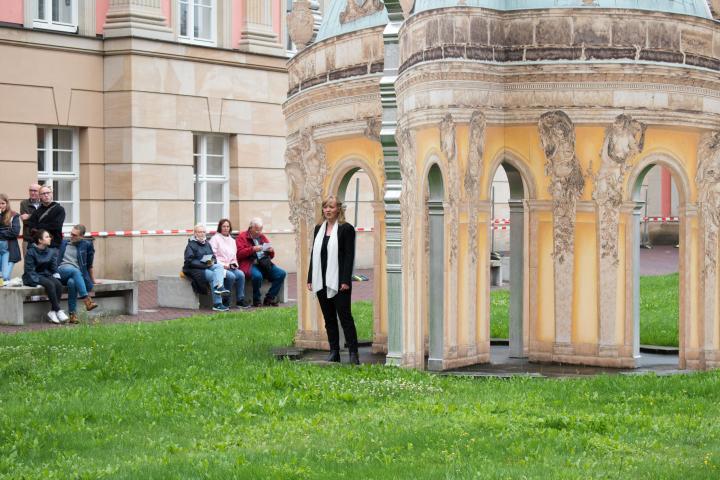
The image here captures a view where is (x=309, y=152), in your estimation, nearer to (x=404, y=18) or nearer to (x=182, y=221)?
(x=404, y=18)

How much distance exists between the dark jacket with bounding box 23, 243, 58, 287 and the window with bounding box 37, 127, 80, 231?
902 cm

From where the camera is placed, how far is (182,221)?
3188 cm

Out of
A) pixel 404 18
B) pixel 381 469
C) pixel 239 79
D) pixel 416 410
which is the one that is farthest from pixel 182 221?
pixel 381 469

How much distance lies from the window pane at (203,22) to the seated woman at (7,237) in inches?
407

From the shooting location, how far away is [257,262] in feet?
82.8

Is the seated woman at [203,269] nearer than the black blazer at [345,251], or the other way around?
the black blazer at [345,251]

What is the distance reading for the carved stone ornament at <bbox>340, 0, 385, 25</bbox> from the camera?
56.0ft

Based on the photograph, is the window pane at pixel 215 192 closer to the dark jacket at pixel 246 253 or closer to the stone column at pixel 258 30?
the stone column at pixel 258 30

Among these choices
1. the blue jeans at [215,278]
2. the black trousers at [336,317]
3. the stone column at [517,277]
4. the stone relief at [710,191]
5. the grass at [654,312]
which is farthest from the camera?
the blue jeans at [215,278]

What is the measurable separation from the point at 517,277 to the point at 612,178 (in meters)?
2.00

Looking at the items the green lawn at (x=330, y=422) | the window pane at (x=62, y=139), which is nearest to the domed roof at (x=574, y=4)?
the green lawn at (x=330, y=422)

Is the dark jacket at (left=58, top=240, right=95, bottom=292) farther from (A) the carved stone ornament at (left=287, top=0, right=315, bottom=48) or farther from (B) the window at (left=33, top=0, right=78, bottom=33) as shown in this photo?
(B) the window at (left=33, top=0, right=78, bottom=33)

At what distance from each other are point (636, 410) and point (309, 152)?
22.1 ft

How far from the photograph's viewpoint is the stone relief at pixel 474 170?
1434cm
